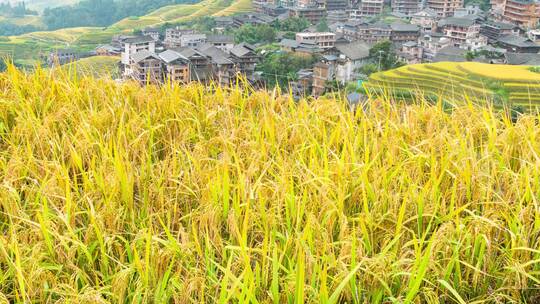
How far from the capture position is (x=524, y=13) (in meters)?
45.4

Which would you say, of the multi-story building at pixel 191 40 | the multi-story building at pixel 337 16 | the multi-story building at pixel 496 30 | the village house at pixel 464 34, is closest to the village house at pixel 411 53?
the village house at pixel 464 34

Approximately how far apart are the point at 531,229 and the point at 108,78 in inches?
98.8

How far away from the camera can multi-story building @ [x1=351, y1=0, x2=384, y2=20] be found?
54500 millimetres

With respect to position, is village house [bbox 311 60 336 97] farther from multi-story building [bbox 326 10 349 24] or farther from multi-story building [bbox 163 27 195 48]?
multi-story building [bbox 326 10 349 24]

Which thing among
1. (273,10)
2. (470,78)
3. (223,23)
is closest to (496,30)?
(470,78)

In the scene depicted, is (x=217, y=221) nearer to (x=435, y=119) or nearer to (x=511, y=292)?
(x=511, y=292)

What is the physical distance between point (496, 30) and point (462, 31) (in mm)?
2521

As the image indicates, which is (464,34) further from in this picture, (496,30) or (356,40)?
(356,40)

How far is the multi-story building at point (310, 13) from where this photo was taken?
2105 inches

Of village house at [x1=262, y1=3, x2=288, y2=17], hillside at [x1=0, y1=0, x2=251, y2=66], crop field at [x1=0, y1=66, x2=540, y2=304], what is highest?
crop field at [x1=0, y1=66, x2=540, y2=304]

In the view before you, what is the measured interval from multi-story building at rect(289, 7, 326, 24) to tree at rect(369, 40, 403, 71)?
2053cm

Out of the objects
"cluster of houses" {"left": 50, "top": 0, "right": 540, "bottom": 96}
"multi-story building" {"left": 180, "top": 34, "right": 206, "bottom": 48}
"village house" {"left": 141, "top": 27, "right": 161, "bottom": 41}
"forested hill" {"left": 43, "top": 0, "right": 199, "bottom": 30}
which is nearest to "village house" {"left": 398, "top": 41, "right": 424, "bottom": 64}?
"cluster of houses" {"left": 50, "top": 0, "right": 540, "bottom": 96}

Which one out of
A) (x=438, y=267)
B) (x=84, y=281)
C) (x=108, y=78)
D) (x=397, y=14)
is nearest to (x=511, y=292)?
(x=438, y=267)

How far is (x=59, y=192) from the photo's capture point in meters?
1.81
